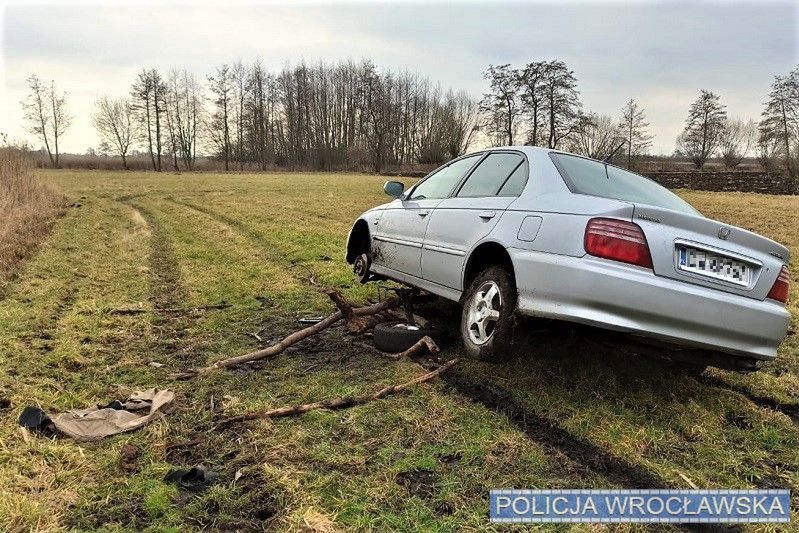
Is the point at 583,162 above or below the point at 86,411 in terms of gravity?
above

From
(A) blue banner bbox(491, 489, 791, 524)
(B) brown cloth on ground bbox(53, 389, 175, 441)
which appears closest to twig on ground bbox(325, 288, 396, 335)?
(B) brown cloth on ground bbox(53, 389, 175, 441)

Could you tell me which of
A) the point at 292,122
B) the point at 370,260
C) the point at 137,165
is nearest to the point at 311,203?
the point at 370,260

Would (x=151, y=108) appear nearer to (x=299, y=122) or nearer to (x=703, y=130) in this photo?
(x=299, y=122)

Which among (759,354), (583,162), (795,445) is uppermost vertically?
(583,162)

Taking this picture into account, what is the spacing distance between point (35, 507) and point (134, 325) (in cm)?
345

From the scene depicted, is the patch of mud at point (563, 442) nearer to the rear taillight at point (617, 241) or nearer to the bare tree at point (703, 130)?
the rear taillight at point (617, 241)

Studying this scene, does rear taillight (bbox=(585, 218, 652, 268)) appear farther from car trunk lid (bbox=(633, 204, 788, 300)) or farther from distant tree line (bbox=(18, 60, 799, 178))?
distant tree line (bbox=(18, 60, 799, 178))

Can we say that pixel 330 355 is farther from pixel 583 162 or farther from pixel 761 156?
pixel 761 156

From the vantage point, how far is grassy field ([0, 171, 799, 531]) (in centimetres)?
260

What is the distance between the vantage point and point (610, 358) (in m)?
4.44

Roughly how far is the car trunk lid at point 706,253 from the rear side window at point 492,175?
1.12 metres

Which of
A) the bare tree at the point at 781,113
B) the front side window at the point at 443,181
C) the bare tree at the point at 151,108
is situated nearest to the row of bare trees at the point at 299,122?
the bare tree at the point at 151,108

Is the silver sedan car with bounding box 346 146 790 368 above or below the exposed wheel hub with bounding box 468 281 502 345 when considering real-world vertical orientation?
above

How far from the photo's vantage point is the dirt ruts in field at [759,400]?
370cm
